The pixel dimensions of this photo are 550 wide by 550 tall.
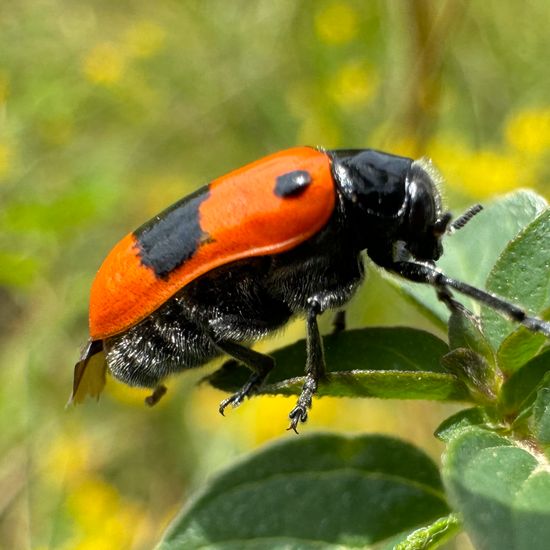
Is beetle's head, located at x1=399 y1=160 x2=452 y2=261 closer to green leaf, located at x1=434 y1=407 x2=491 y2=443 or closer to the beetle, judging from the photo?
the beetle

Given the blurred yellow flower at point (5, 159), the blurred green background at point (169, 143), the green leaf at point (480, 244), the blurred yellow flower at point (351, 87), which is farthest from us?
the blurred yellow flower at point (351, 87)

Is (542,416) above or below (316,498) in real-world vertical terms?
above

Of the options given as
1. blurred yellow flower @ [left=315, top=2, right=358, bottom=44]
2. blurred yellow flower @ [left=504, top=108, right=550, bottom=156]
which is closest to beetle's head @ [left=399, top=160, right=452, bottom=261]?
blurred yellow flower @ [left=504, top=108, right=550, bottom=156]

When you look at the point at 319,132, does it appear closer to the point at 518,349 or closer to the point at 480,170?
the point at 480,170

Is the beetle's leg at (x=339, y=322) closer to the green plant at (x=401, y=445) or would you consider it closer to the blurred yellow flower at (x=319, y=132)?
the green plant at (x=401, y=445)

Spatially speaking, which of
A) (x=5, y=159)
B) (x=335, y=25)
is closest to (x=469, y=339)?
(x=5, y=159)

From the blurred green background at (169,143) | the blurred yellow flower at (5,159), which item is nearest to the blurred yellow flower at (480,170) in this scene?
the blurred green background at (169,143)

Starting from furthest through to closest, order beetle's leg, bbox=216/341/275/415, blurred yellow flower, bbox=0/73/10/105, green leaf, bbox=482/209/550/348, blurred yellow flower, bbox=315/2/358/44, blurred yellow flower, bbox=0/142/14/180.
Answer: blurred yellow flower, bbox=315/2/358/44, blurred yellow flower, bbox=0/73/10/105, blurred yellow flower, bbox=0/142/14/180, beetle's leg, bbox=216/341/275/415, green leaf, bbox=482/209/550/348
